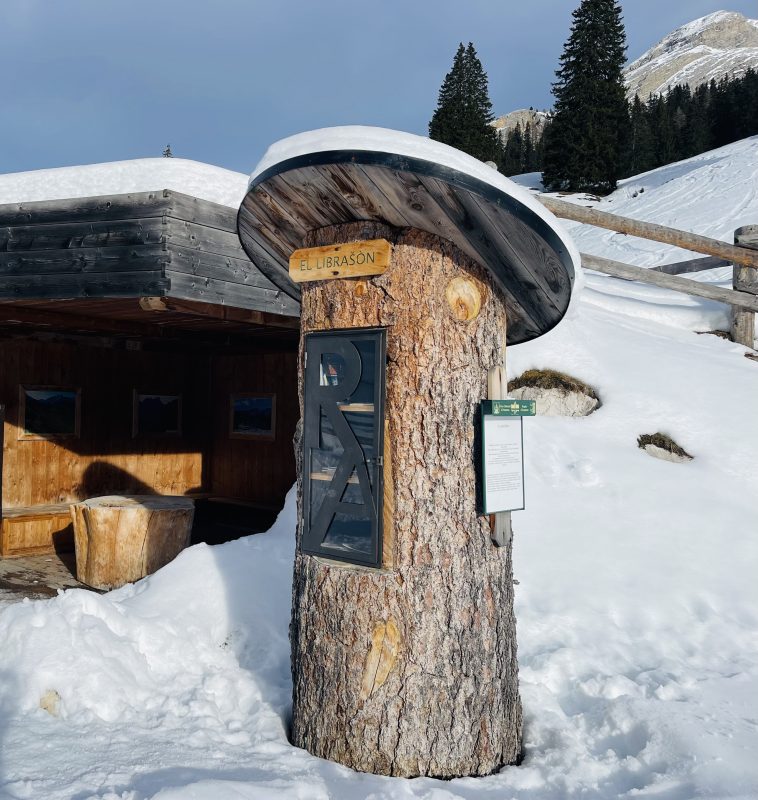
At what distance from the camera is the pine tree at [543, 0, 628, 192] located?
34781 mm

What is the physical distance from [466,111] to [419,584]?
4149 cm

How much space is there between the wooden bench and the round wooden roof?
19.5 feet

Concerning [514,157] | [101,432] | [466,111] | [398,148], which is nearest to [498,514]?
[398,148]

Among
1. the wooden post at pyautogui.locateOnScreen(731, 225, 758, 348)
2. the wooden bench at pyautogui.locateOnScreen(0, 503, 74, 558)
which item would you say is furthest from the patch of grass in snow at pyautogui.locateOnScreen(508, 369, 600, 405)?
the wooden bench at pyautogui.locateOnScreen(0, 503, 74, 558)

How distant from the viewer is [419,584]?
3309 millimetres

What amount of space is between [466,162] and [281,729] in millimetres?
3017

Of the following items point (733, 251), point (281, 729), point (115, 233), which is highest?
point (733, 251)

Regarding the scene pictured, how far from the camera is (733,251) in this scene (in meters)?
9.09

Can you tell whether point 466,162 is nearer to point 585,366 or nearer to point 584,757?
point 584,757

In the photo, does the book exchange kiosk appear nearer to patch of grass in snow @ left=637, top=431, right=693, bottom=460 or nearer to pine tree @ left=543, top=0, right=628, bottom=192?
patch of grass in snow @ left=637, top=431, right=693, bottom=460

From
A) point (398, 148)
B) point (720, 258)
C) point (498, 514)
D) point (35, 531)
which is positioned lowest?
point (35, 531)

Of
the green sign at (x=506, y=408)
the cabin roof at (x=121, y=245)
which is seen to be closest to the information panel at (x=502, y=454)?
the green sign at (x=506, y=408)

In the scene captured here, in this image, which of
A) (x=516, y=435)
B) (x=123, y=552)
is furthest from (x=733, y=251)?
(x=123, y=552)

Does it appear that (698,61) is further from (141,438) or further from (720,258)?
(141,438)
